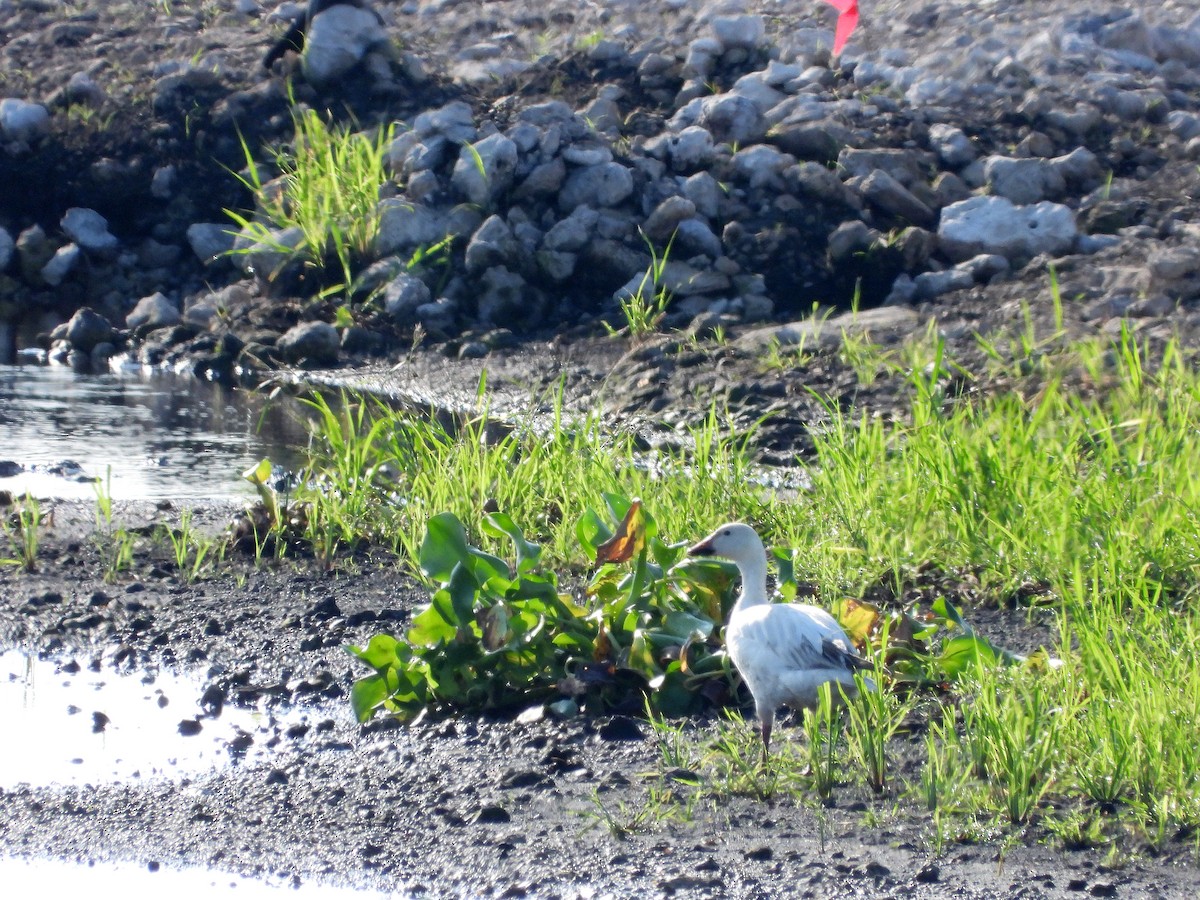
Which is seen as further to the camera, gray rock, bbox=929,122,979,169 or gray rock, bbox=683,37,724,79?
gray rock, bbox=683,37,724,79

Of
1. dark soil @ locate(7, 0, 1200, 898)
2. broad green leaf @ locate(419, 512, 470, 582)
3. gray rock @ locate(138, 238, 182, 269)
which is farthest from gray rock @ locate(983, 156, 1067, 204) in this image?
broad green leaf @ locate(419, 512, 470, 582)

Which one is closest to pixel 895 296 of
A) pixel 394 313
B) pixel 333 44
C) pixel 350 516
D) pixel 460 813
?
pixel 394 313

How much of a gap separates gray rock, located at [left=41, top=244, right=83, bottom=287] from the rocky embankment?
20mm

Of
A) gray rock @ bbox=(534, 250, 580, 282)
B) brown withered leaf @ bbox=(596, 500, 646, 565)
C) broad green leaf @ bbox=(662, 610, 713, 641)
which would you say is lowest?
broad green leaf @ bbox=(662, 610, 713, 641)

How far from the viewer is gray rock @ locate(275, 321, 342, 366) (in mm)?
8555

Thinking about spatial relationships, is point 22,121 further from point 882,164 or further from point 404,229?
point 882,164

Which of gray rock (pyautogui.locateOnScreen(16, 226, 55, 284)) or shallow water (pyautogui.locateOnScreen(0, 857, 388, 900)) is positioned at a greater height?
gray rock (pyautogui.locateOnScreen(16, 226, 55, 284))

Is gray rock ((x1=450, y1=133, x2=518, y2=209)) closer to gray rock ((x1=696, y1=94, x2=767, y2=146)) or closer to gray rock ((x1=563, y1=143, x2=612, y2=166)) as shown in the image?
gray rock ((x1=563, y1=143, x2=612, y2=166))

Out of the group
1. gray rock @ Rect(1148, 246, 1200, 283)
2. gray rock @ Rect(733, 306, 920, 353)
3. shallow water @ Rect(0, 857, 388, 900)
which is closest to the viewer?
shallow water @ Rect(0, 857, 388, 900)

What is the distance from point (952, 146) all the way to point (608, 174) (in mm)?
2177

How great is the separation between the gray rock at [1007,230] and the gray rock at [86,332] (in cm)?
504

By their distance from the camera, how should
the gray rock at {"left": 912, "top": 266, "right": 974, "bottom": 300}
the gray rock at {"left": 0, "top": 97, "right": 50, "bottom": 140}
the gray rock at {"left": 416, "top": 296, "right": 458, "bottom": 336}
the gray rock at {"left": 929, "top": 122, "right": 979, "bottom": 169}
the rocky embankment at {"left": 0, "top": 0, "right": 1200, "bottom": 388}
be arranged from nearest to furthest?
the gray rock at {"left": 912, "top": 266, "right": 974, "bottom": 300} < the rocky embankment at {"left": 0, "top": 0, "right": 1200, "bottom": 388} < the gray rock at {"left": 416, "top": 296, "right": 458, "bottom": 336} < the gray rock at {"left": 929, "top": 122, "right": 979, "bottom": 169} < the gray rock at {"left": 0, "top": 97, "right": 50, "bottom": 140}

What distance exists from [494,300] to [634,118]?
1.92 metres

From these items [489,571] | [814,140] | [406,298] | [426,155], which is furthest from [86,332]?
[489,571]
